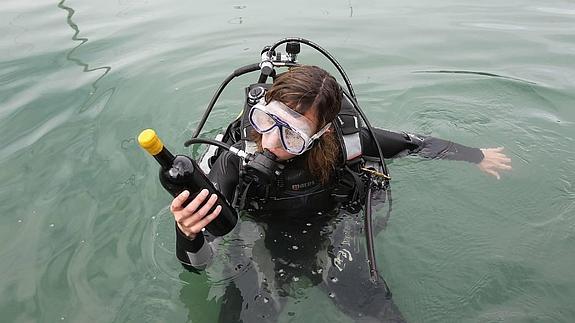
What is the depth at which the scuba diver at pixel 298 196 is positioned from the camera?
2.32m

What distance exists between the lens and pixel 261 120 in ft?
7.76

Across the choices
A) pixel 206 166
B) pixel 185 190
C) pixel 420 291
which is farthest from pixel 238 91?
pixel 185 190

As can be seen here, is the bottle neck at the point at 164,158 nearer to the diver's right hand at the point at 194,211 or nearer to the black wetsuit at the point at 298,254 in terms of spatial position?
the diver's right hand at the point at 194,211

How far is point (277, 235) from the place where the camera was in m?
2.91

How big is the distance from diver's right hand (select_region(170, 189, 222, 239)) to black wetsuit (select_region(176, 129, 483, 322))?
499mm

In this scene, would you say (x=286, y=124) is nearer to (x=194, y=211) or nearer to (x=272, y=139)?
(x=272, y=139)

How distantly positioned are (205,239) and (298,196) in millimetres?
595

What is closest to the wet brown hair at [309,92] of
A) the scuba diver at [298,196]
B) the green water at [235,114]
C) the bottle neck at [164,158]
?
the scuba diver at [298,196]

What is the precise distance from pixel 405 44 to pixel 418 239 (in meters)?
3.60

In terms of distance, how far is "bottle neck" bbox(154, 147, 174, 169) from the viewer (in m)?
1.74

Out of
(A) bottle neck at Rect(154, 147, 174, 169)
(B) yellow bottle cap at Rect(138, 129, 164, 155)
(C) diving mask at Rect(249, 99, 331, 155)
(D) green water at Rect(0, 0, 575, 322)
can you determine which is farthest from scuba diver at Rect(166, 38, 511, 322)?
(B) yellow bottle cap at Rect(138, 129, 164, 155)

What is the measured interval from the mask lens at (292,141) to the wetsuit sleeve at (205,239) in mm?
396

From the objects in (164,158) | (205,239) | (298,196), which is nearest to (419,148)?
(298,196)

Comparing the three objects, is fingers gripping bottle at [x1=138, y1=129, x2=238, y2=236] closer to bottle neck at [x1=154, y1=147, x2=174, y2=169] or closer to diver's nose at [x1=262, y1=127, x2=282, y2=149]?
bottle neck at [x1=154, y1=147, x2=174, y2=169]
